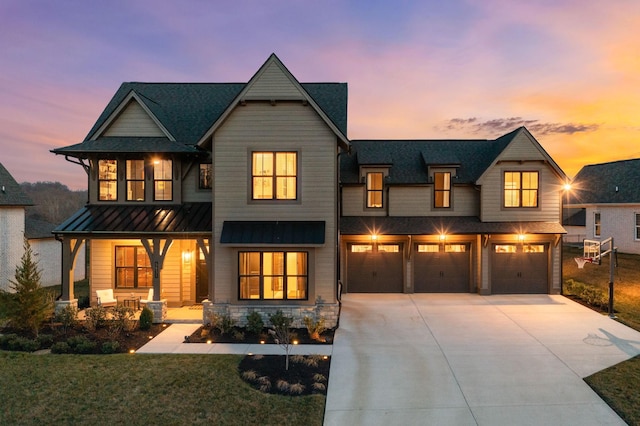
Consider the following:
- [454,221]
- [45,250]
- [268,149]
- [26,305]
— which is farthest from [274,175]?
[45,250]

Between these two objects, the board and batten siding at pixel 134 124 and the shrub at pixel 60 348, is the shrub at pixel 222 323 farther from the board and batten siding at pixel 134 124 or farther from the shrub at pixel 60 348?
the board and batten siding at pixel 134 124

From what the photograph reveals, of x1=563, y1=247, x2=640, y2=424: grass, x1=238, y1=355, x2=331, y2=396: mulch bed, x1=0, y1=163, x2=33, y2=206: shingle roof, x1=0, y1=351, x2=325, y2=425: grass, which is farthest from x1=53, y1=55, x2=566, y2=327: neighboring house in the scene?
x1=0, y1=163, x2=33, y2=206: shingle roof

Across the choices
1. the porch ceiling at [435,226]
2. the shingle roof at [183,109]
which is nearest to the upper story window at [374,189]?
the porch ceiling at [435,226]

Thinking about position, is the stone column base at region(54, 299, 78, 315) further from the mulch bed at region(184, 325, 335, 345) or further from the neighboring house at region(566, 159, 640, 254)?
the neighboring house at region(566, 159, 640, 254)

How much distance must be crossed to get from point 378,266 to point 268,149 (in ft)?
29.1

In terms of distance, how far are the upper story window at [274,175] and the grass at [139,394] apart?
612 cm

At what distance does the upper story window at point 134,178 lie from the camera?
15.0 metres

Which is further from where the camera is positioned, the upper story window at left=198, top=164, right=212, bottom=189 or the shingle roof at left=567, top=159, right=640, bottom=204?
the shingle roof at left=567, top=159, right=640, bottom=204

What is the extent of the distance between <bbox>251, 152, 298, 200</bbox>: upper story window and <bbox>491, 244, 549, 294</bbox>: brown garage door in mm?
11499

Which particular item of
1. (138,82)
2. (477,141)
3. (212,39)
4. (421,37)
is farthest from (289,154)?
(212,39)

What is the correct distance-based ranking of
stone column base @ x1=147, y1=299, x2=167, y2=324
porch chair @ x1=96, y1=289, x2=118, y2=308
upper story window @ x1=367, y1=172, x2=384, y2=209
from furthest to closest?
upper story window @ x1=367, y1=172, x2=384, y2=209 → porch chair @ x1=96, y1=289, x2=118, y2=308 → stone column base @ x1=147, y1=299, x2=167, y2=324

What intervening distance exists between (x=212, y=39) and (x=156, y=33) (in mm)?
3588

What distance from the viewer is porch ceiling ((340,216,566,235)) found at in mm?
17016

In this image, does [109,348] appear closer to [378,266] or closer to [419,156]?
[378,266]
